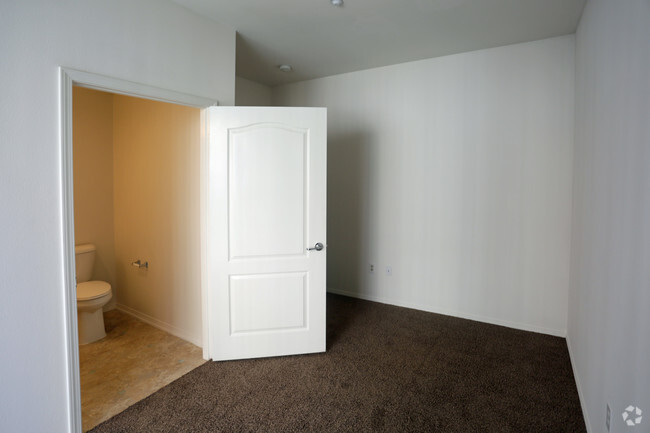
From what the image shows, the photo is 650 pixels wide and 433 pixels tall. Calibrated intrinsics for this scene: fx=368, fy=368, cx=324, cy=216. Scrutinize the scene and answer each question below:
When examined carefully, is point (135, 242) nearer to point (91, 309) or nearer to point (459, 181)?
point (91, 309)

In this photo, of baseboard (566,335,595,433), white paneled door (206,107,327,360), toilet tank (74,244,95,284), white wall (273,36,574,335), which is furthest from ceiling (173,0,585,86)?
baseboard (566,335,595,433)

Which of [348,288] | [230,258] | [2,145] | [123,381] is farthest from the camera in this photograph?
[348,288]

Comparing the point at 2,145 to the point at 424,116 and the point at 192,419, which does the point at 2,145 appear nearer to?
the point at 192,419

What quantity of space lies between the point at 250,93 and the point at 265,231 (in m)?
2.36

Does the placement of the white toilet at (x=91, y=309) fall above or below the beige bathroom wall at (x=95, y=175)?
below

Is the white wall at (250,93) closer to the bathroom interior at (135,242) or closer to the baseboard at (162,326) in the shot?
the bathroom interior at (135,242)

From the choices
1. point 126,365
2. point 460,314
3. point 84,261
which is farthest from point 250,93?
point 460,314

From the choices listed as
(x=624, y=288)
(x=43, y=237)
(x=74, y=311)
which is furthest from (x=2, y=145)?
(x=624, y=288)

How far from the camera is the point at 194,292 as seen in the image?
3094 millimetres

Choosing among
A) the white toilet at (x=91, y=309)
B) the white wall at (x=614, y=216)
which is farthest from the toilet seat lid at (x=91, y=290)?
the white wall at (x=614, y=216)

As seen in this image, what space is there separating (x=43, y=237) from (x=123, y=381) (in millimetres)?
1256

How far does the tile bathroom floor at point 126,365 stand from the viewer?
232 centimetres

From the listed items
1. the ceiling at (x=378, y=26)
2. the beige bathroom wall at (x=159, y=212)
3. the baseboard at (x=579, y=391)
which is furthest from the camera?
the beige bathroom wall at (x=159, y=212)

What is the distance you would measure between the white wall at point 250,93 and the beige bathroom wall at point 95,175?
1.32m
